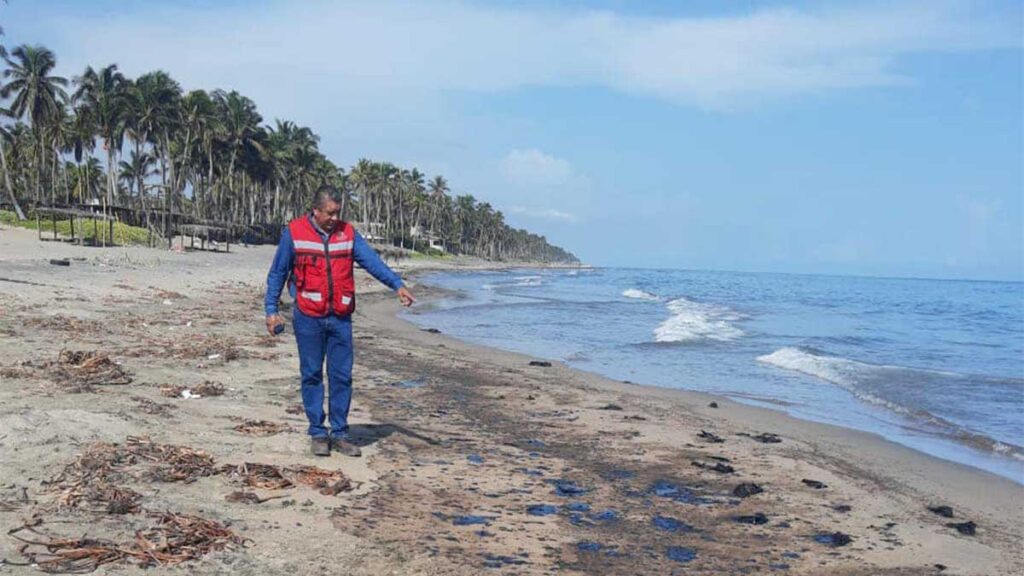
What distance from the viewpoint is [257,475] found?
5.18m

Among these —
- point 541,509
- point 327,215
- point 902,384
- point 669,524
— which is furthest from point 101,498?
point 902,384

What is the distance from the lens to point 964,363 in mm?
21266

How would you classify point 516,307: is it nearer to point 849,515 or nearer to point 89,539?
point 849,515

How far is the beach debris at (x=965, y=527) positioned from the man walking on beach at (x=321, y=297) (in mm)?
4367

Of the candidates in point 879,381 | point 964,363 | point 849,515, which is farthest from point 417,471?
point 964,363

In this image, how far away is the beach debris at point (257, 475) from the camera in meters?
5.07

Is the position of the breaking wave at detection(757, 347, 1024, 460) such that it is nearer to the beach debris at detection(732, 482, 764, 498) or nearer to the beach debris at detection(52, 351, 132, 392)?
the beach debris at detection(732, 482, 764, 498)

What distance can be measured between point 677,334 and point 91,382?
64.5 feet

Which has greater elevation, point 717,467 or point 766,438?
point 717,467

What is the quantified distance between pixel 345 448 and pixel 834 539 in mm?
3444

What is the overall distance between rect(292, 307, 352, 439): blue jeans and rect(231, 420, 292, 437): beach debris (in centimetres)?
55

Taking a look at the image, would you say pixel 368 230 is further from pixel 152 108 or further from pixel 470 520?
pixel 470 520

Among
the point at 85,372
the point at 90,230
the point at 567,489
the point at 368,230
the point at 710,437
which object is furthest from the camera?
the point at 368,230

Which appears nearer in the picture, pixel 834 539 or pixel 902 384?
pixel 834 539
